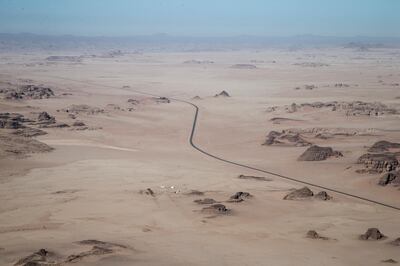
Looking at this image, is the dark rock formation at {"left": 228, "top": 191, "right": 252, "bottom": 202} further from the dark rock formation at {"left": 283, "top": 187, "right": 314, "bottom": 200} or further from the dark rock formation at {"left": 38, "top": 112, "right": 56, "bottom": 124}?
the dark rock formation at {"left": 38, "top": 112, "right": 56, "bottom": 124}

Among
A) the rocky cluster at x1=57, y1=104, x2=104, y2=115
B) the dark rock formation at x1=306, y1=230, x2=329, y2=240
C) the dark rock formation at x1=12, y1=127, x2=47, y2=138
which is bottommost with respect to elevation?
the dark rock formation at x1=12, y1=127, x2=47, y2=138

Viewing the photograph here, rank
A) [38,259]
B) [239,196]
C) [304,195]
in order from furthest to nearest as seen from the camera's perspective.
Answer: [304,195]
[239,196]
[38,259]

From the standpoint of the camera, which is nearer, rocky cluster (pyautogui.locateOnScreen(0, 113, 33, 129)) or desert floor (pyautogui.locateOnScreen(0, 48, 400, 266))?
desert floor (pyautogui.locateOnScreen(0, 48, 400, 266))

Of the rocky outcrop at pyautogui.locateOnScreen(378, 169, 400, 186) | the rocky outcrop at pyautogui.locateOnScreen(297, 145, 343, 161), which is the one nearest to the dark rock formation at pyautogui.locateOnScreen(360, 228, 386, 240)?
the rocky outcrop at pyautogui.locateOnScreen(378, 169, 400, 186)

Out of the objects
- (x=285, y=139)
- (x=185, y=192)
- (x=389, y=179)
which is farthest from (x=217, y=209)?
(x=285, y=139)

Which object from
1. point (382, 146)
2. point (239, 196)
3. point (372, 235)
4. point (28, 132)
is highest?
point (382, 146)

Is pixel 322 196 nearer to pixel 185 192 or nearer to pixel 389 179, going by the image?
pixel 389 179

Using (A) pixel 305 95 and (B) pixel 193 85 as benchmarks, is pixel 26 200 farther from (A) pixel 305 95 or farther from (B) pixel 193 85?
(B) pixel 193 85
